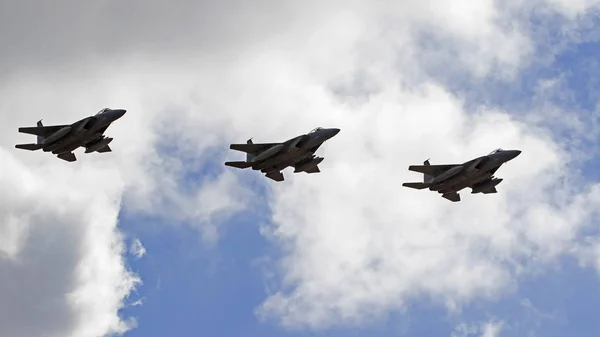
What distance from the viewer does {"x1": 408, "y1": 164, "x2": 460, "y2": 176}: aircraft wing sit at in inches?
4888

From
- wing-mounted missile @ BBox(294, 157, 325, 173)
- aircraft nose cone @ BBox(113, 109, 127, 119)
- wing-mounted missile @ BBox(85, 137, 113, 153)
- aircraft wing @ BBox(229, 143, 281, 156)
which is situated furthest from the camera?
wing-mounted missile @ BBox(85, 137, 113, 153)

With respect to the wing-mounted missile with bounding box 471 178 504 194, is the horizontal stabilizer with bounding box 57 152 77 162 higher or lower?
higher

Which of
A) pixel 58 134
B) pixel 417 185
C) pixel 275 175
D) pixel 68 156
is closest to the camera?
pixel 417 185

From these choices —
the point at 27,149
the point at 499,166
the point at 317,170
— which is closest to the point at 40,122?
the point at 27,149

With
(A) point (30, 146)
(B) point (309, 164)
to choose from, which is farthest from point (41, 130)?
(B) point (309, 164)

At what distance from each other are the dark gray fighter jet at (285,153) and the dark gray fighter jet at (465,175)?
11239 mm

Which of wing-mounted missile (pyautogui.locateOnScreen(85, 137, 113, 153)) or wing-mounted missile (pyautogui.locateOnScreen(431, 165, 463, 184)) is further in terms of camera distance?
wing-mounted missile (pyautogui.locateOnScreen(85, 137, 113, 153))

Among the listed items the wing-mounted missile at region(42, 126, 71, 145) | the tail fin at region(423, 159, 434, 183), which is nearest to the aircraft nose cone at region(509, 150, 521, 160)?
the tail fin at region(423, 159, 434, 183)

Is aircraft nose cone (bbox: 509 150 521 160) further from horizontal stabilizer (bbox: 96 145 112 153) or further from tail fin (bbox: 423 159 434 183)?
horizontal stabilizer (bbox: 96 145 112 153)

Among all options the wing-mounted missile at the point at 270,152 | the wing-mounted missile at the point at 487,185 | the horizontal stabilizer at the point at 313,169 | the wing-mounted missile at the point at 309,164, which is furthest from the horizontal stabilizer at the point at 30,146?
the wing-mounted missile at the point at 487,185

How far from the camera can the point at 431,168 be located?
409ft

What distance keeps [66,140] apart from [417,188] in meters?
41.9

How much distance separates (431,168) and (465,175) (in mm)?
4083

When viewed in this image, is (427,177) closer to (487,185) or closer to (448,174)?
(448,174)
